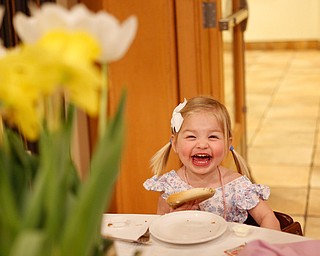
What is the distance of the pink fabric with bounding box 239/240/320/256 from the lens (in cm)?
118

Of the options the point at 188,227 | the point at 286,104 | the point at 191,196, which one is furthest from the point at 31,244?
the point at 286,104

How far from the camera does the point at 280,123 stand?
199 inches

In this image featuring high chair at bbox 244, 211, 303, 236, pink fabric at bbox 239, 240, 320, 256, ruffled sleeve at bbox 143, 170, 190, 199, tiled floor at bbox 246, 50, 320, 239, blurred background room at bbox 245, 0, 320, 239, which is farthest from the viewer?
blurred background room at bbox 245, 0, 320, 239

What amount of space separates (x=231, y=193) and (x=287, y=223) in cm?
22

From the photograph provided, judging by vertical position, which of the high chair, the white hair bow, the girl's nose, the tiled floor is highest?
the white hair bow

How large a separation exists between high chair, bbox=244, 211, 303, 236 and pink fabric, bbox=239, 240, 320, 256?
1.12ft

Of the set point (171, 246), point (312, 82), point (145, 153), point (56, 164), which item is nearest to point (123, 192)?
point (145, 153)

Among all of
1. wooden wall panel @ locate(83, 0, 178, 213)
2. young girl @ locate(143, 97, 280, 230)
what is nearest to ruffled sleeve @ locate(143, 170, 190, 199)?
young girl @ locate(143, 97, 280, 230)

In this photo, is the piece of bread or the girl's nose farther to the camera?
the girl's nose

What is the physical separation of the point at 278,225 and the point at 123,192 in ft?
3.50

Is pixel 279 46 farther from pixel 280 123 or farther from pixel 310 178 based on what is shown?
pixel 310 178

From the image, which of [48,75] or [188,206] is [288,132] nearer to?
[188,206]

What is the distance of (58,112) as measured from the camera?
0.73 metres

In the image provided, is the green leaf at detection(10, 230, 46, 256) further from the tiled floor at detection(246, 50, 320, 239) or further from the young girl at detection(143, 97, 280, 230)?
the tiled floor at detection(246, 50, 320, 239)
